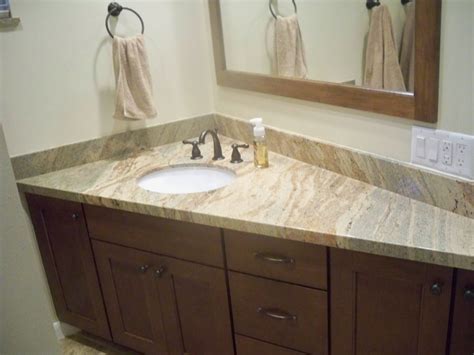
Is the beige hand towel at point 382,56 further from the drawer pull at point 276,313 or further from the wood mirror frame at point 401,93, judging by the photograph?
the drawer pull at point 276,313

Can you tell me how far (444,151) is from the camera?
131 cm

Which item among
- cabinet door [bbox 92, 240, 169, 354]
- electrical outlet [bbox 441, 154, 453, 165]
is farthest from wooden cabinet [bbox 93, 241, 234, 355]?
electrical outlet [bbox 441, 154, 453, 165]

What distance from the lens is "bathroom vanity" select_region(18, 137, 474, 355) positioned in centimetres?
124

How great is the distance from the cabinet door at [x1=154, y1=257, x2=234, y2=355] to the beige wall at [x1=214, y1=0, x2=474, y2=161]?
2.15 ft

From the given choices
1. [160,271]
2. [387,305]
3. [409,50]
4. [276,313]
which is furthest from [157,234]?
[409,50]

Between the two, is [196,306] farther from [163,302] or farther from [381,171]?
[381,171]

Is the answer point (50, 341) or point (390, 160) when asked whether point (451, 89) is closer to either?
point (390, 160)

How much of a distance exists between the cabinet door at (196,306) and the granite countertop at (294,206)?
0.23 meters

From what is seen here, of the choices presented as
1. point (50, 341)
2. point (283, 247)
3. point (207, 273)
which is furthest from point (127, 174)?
point (50, 341)

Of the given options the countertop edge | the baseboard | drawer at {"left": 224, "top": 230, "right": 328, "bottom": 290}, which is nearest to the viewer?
the countertop edge

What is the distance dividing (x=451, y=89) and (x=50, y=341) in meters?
1.14

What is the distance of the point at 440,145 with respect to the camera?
1322mm

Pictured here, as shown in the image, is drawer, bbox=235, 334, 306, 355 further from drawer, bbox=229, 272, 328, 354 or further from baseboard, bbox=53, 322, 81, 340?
baseboard, bbox=53, 322, 81, 340

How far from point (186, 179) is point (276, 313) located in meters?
0.73
